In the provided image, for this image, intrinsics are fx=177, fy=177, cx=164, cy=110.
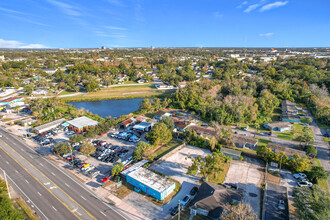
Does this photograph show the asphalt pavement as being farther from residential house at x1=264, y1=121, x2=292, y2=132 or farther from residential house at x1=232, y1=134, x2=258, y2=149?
residential house at x1=264, y1=121, x2=292, y2=132

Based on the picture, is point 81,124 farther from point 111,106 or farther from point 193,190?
point 193,190

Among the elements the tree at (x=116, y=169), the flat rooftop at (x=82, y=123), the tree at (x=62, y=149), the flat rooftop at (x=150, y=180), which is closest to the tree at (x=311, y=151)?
the flat rooftop at (x=150, y=180)

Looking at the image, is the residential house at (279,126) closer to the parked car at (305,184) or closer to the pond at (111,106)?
the parked car at (305,184)

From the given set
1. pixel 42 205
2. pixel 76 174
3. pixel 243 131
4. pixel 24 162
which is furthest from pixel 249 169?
pixel 24 162

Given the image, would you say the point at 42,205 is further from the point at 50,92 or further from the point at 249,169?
the point at 50,92

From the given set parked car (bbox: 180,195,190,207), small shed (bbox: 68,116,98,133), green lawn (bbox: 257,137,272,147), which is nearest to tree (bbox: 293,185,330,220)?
parked car (bbox: 180,195,190,207)

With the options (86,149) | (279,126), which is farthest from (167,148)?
(279,126)

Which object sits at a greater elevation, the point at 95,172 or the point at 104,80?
the point at 104,80
